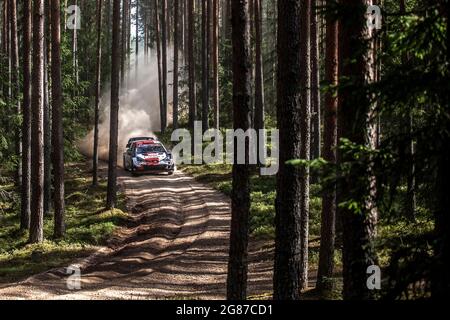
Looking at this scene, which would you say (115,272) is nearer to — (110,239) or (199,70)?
(110,239)

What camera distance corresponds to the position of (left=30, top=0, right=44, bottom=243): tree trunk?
61.2 ft

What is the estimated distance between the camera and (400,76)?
5.53 meters

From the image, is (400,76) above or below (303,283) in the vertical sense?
above

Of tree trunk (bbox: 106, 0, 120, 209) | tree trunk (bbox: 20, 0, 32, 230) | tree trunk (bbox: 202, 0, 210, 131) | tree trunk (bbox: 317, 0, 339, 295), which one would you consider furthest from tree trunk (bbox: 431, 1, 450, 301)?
tree trunk (bbox: 202, 0, 210, 131)

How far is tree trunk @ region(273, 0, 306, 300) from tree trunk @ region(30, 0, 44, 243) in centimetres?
1158

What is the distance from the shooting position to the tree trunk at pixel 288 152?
9367 mm

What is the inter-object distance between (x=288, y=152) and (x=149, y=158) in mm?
22178

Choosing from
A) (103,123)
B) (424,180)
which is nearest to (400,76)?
(424,180)

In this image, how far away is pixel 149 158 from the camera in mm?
31094
